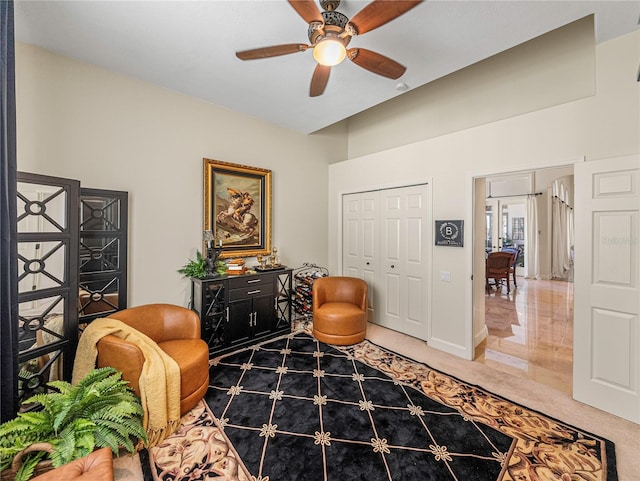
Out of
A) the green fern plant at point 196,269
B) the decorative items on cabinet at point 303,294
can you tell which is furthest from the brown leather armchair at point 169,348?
the decorative items on cabinet at point 303,294

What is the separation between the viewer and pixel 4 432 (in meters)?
1.44

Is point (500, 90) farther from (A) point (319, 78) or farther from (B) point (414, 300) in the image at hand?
(B) point (414, 300)

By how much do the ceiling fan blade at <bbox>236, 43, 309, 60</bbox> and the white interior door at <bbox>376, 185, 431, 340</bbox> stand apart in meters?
2.41

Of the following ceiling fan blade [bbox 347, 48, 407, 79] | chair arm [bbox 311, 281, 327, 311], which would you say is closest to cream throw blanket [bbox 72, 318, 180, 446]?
chair arm [bbox 311, 281, 327, 311]

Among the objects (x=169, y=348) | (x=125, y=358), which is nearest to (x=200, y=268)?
(x=169, y=348)

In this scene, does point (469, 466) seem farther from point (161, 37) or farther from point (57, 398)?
point (161, 37)

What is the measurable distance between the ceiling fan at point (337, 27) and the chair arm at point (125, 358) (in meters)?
2.26

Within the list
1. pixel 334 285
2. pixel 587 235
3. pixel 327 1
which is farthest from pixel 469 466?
pixel 327 1

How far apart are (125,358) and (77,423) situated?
0.41 m

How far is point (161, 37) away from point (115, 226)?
1.83 meters

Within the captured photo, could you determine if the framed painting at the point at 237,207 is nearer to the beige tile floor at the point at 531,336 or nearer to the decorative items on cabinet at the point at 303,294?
the decorative items on cabinet at the point at 303,294

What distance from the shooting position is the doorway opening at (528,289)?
313 cm

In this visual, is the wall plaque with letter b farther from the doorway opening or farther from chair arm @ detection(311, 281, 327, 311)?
chair arm @ detection(311, 281, 327, 311)

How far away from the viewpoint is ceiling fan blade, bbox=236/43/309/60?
75.9 inches
